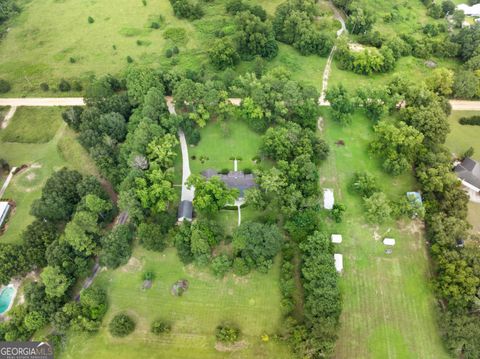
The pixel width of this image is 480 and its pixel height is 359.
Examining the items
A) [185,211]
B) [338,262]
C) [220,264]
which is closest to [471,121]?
[338,262]

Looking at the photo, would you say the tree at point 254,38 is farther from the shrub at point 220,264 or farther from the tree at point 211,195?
the shrub at point 220,264

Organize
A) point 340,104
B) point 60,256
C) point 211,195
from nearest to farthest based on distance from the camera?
1. point 60,256
2. point 211,195
3. point 340,104

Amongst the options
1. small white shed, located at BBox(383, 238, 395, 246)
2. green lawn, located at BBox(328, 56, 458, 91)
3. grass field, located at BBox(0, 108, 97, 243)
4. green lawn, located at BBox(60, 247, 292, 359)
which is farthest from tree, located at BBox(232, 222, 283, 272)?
green lawn, located at BBox(328, 56, 458, 91)

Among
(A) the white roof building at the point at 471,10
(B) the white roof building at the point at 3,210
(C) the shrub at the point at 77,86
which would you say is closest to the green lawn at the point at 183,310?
(B) the white roof building at the point at 3,210

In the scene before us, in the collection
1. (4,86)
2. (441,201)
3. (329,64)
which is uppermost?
(329,64)

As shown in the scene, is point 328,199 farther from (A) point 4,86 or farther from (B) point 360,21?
(A) point 4,86

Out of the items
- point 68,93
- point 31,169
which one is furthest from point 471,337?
point 68,93
